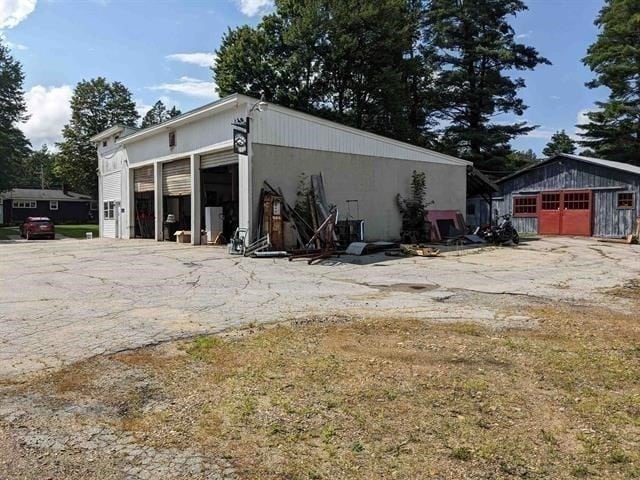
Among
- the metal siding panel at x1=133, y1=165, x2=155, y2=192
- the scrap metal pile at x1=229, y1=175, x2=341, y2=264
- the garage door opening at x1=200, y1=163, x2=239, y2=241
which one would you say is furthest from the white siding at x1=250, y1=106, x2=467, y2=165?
the metal siding panel at x1=133, y1=165, x2=155, y2=192

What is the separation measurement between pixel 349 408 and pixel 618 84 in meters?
38.7

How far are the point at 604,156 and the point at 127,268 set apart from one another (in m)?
34.5

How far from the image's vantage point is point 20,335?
553 centimetres

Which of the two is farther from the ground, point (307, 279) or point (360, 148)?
point (360, 148)

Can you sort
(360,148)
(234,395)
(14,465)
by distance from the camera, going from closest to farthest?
1. (14,465)
2. (234,395)
3. (360,148)

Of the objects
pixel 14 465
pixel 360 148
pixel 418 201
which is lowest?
pixel 14 465

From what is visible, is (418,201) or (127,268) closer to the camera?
(127,268)

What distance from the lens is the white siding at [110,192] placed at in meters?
25.7

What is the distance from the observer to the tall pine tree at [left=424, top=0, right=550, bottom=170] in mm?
36469

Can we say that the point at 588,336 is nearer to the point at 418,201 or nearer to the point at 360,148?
the point at 360,148

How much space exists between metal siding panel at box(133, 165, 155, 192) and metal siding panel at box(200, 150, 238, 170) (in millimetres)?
5155

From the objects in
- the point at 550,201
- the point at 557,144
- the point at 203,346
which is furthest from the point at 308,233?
the point at 557,144

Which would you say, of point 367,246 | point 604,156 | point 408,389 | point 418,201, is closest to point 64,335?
point 408,389

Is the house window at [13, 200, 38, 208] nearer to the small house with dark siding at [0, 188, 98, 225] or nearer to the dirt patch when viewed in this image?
the small house with dark siding at [0, 188, 98, 225]
